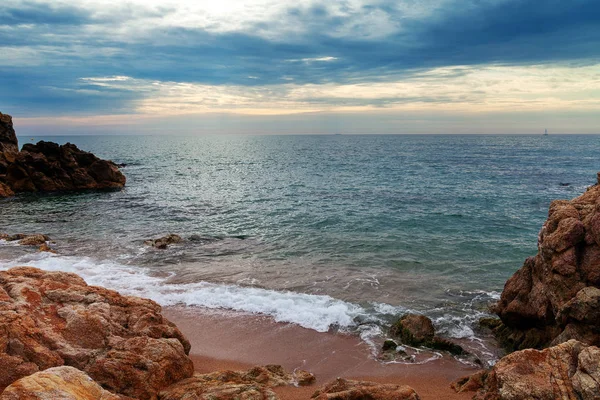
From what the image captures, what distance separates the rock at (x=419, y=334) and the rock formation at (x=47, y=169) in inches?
1857

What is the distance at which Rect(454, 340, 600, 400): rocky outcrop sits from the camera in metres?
7.16

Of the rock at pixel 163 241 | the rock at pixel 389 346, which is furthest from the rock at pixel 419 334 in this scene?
the rock at pixel 163 241

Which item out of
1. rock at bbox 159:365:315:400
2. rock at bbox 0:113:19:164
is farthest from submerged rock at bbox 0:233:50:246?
rock at bbox 0:113:19:164

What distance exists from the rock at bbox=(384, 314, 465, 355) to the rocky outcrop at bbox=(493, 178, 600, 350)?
2129mm

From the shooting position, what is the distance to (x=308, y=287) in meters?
18.7

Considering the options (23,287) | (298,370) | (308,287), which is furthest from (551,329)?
(23,287)

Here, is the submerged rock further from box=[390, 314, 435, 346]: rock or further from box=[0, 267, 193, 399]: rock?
box=[390, 314, 435, 346]: rock

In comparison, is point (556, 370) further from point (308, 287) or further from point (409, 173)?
point (409, 173)

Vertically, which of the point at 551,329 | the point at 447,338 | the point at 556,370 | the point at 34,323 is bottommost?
the point at 447,338

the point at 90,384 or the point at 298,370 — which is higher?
the point at 90,384

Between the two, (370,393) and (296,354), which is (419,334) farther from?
(370,393)

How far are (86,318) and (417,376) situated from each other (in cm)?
874

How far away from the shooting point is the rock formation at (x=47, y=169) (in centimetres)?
4819

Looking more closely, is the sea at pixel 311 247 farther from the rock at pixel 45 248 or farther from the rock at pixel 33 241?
the rock at pixel 33 241
